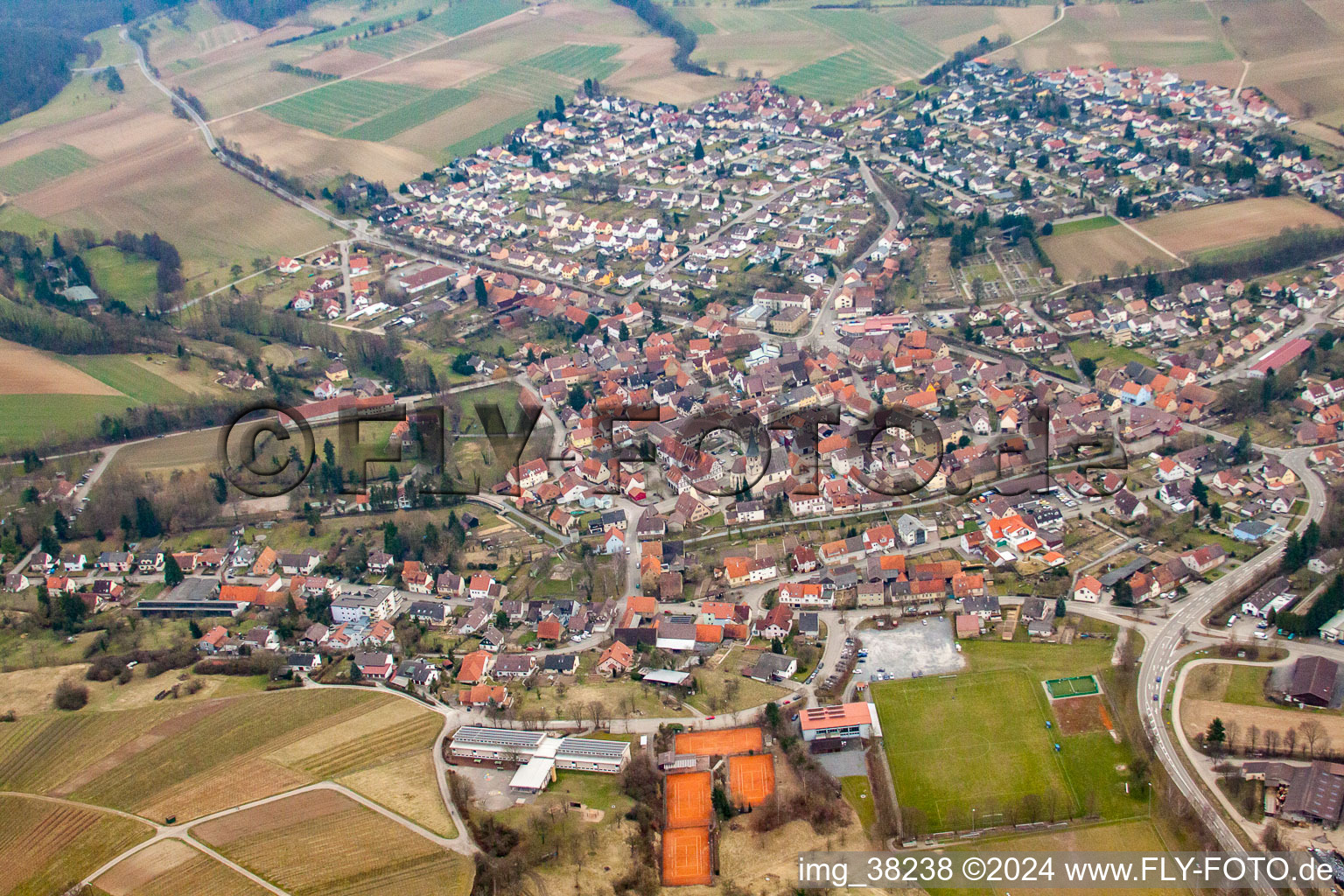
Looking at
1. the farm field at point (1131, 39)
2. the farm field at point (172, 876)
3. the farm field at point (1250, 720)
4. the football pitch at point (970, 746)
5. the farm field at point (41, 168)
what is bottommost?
the football pitch at point (970, 746)

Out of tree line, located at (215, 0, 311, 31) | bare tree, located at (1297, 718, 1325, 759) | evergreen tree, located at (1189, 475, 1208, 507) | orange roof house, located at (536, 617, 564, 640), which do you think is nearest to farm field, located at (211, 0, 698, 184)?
tree line, located at (215, 0, 311, 31)

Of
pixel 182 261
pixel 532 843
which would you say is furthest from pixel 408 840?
pixel 182 261

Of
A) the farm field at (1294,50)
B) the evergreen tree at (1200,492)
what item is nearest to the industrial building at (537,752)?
the evergreen tree at (1200,492)

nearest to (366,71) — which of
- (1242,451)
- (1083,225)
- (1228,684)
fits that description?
(1083,225)

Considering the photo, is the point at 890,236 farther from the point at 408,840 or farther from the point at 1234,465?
the point at 408,840

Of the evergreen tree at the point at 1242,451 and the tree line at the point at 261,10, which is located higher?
the tree line at the point at 261,10

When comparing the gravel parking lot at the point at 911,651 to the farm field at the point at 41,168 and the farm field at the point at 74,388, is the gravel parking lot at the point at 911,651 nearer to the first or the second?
→ the farm field at the point at 74,388
